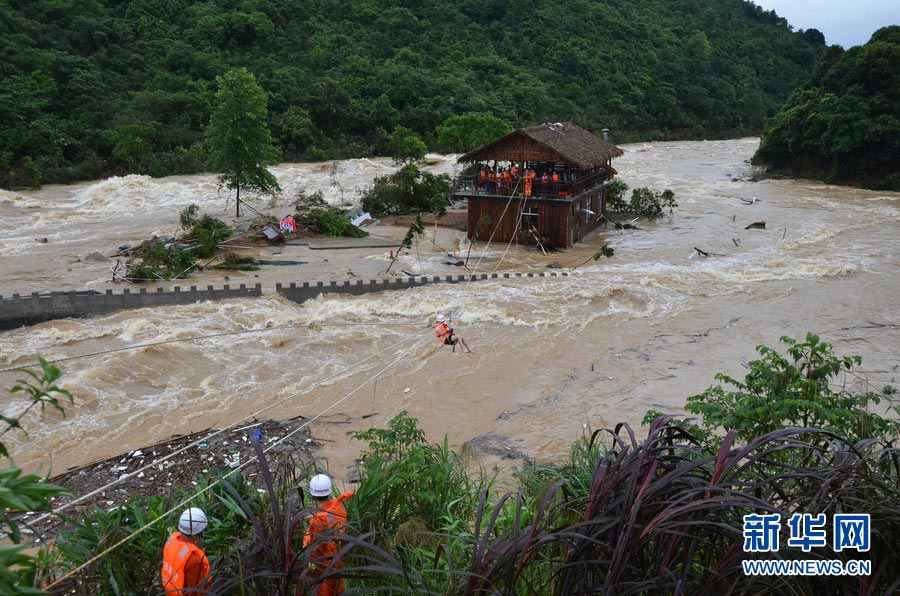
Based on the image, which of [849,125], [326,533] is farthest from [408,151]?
[326,533]

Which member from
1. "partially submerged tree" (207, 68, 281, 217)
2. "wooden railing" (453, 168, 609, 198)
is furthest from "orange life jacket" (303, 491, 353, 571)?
"partially submerged tree" (207, 68, 281, 217)

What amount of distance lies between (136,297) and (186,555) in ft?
47.4

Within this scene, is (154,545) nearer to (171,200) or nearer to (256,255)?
(256,255)

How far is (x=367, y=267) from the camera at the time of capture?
2205 cm

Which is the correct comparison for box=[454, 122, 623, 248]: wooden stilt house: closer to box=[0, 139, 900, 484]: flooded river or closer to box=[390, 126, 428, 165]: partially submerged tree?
box=[0, 139, 900, 484]: flooded river

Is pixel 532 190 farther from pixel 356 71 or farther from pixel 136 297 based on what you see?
pixel 356 71

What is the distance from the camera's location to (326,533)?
383 cm

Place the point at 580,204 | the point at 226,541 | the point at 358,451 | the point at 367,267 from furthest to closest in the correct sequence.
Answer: the point at 580,204
the point at 367,267
the point at 358,451
the point at 226,541

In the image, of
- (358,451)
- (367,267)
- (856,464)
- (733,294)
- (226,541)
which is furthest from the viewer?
(367,267)

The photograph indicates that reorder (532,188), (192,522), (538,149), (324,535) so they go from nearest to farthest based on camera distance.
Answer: (324,535) → (192,522) → (538,149) → (532,188)

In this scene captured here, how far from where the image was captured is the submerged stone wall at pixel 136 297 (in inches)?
639

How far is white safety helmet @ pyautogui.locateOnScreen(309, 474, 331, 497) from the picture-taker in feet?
16.5

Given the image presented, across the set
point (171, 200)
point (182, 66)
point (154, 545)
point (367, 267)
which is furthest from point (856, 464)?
point (182, 66)

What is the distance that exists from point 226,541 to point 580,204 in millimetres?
22714
